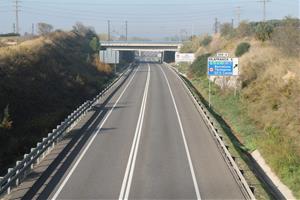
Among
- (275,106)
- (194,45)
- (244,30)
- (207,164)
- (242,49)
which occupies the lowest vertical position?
(207,164)

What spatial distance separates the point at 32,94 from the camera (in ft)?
141

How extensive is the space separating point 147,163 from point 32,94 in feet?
76.0

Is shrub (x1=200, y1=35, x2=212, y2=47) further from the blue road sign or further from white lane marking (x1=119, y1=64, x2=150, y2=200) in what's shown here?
white lane marking (x1=119, y1=64, x2=150, y2=200)

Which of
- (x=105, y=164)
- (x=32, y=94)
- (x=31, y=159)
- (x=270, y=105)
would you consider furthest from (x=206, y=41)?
(x=31, y=159)

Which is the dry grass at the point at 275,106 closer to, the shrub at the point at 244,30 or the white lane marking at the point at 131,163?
the white lane marking at the point at 131,163

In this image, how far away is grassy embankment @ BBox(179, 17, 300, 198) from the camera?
2633 centimetres

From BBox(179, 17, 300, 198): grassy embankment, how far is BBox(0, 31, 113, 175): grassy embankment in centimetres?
1388

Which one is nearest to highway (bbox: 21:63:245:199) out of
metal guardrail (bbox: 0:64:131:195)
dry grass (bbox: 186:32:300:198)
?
metal guardrail (bbox: 0:64:131:195)

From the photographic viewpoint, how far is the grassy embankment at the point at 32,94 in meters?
30.4

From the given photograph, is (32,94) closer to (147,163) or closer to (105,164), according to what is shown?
(105,164)

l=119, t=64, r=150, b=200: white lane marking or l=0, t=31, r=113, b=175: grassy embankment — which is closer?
l=119, t=64, r=150, b=200: white lane marking

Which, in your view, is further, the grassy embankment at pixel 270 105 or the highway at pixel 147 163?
the grassy embankment at pixel 270 105

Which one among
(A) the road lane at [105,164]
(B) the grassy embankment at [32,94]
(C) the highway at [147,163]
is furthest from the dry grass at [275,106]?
(B) the grassy embankment at [32,94]

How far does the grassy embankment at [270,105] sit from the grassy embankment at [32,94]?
547 inches
